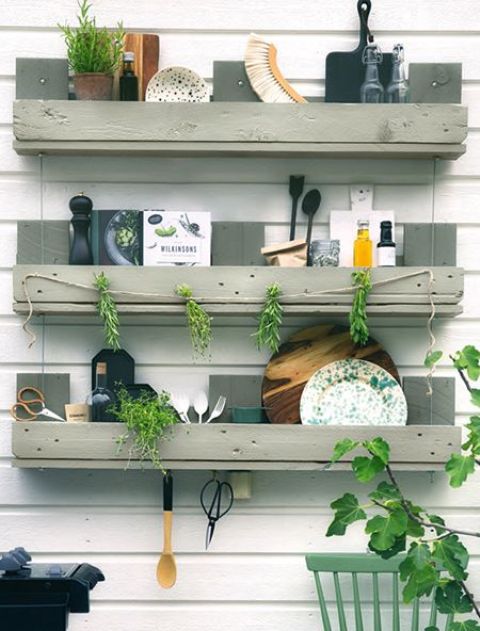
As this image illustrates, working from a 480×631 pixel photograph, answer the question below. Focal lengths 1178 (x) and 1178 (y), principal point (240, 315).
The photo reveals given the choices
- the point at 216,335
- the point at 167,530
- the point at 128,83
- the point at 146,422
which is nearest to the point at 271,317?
the point at 216,335

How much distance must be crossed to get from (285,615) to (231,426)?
0.62 metres

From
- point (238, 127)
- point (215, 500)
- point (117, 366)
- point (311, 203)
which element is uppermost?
point (238, 127)

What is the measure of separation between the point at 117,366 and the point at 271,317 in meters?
0.49

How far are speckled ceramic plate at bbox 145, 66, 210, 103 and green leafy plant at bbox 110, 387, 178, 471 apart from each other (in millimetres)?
870

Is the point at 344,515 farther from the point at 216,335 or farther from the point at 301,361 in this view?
the point at 216,335

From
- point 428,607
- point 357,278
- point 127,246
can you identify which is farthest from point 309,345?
point 428,607

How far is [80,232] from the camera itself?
11.3 feet

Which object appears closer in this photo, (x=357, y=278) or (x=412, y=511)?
(x=412, y=511)

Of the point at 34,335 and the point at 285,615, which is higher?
the point at 34,335

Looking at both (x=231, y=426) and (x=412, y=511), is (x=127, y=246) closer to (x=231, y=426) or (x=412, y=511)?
(x=231, y=426)

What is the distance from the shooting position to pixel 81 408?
11.2 ft

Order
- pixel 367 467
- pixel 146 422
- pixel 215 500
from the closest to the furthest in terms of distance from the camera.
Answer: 1. pixel 367 467
2. pixel 146 422
3. pixel 215 500

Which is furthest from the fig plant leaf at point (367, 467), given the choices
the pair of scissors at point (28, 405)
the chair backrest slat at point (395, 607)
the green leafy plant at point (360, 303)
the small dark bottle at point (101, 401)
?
the pair of scissors at point (28, 405)

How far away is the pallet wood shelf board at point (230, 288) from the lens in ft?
11.1
